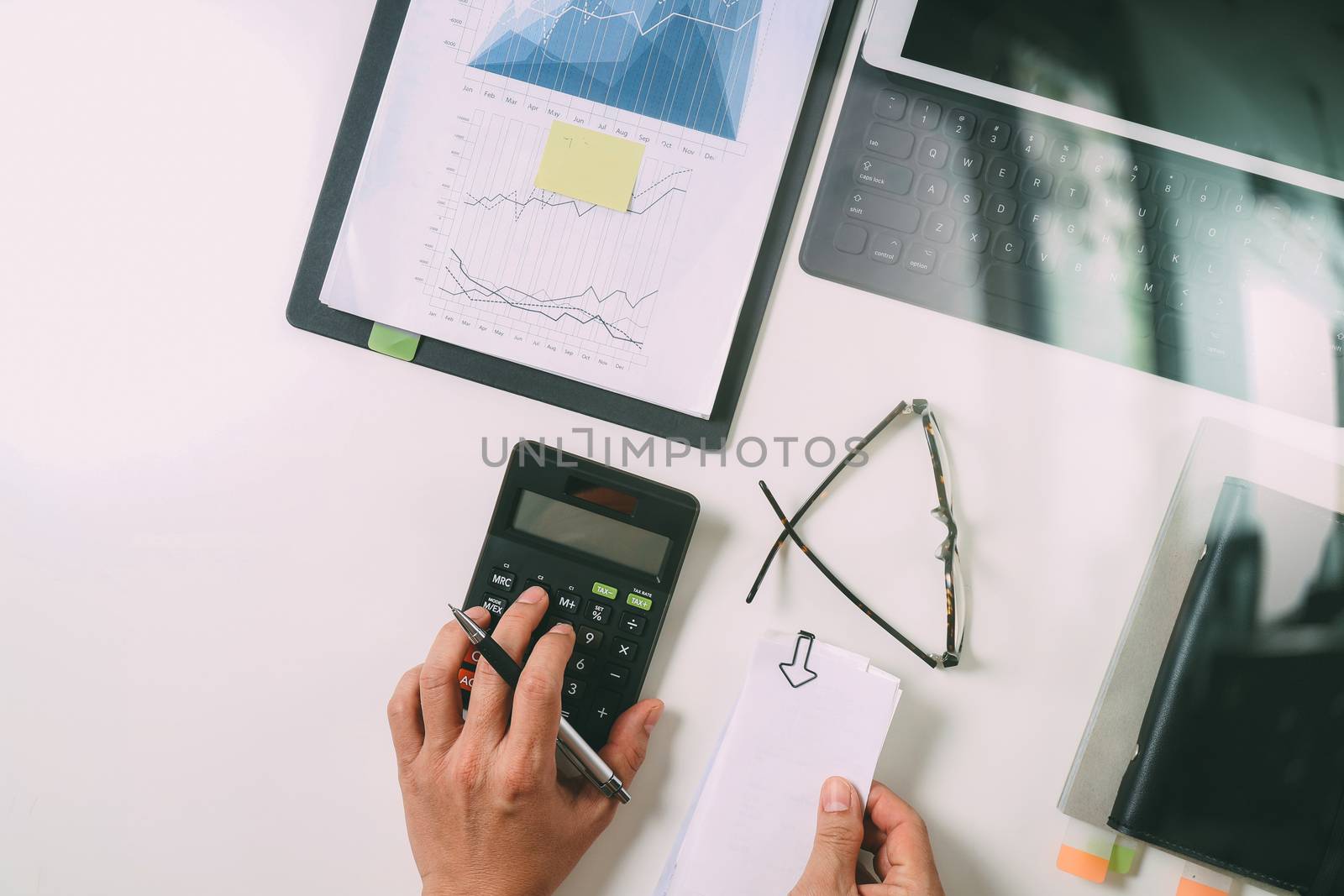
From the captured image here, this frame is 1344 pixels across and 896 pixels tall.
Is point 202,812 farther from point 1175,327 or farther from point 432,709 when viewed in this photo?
point 1175,327

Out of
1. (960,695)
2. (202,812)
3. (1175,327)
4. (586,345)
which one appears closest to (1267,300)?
(1175,327)

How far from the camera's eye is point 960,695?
0.63 m

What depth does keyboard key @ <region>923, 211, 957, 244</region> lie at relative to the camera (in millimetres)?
623

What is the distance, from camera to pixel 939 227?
62 cm

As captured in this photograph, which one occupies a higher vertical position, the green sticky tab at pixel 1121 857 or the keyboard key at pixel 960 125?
the keyboard key at pixel 960 125

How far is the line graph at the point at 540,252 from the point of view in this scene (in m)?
0.63

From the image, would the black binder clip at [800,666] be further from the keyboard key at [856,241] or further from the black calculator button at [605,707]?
the keyboard key at [856,241]

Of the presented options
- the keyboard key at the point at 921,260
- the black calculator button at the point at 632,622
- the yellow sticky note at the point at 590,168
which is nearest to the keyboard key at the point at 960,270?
the keyboard key at the point at 921,260

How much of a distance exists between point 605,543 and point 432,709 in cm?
17

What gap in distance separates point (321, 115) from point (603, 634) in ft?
1.51

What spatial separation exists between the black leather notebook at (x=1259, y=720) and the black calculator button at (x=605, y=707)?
366 millimetres

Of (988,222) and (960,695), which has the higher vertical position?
(988,222)

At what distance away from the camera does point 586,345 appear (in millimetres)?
633

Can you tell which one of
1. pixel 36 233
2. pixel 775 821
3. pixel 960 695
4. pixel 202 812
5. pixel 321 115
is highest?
pixel 321 115
